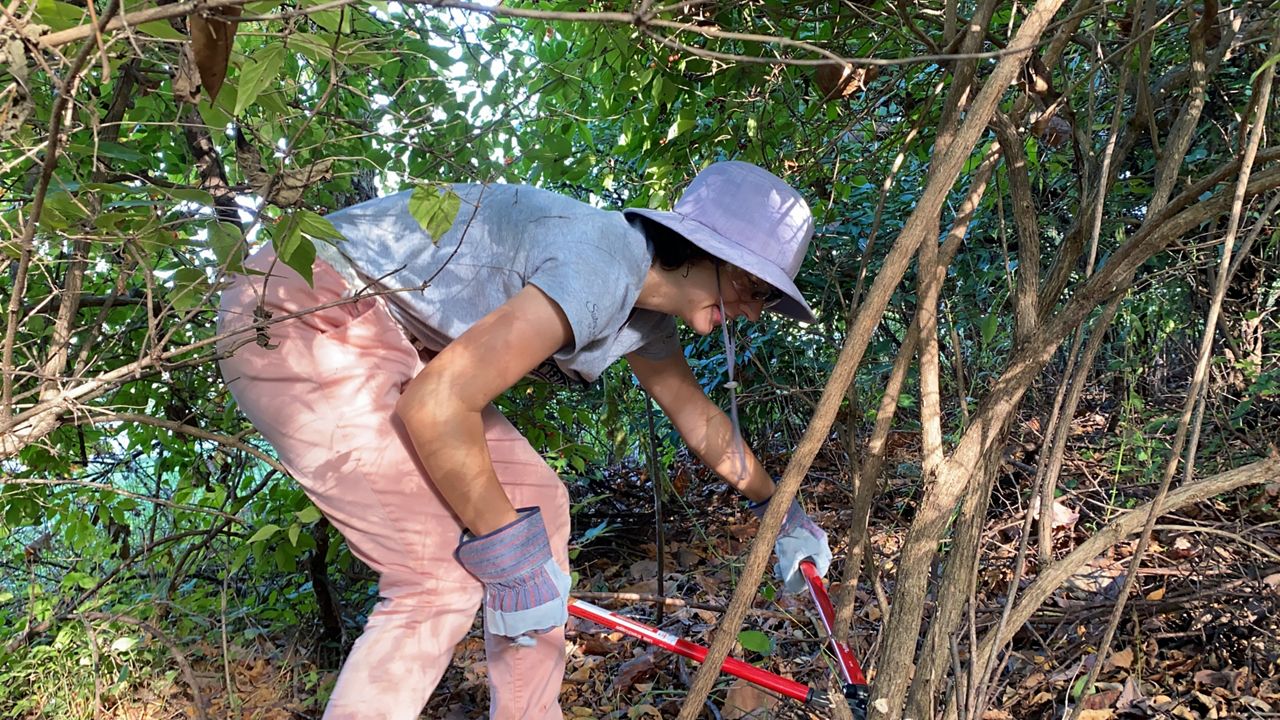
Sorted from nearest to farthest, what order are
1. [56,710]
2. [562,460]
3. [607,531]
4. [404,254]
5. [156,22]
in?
[156,22], [404,254], [56,710], [562,460], [607,531]

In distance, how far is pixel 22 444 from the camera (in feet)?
5.27

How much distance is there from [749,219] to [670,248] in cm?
18

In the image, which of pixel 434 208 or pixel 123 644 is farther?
pixel 123 644

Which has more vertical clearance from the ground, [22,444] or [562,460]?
[22,444]

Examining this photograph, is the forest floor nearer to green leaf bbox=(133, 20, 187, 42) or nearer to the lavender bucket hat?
the lavender bucket hat

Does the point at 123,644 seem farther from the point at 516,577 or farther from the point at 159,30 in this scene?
the point at 159,30

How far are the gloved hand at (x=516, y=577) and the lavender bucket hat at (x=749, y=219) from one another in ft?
2.24

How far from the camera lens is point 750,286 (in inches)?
83.7

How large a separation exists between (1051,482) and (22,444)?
174 centimetres

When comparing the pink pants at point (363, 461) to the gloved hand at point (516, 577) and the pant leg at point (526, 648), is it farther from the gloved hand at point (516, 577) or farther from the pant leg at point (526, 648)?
the pant leg at point (526, 648)

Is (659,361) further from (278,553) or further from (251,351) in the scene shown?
(278,553)

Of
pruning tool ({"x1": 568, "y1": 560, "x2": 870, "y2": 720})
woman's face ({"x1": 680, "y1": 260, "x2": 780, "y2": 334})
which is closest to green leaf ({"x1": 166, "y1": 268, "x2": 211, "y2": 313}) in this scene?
woman's face ({"x1": 680, "y1": 260, "x2": 780, "y2": 334})

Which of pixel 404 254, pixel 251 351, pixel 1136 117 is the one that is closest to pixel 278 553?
pixel 251 351

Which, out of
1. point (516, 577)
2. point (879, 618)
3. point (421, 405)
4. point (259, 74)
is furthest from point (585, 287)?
point (879, 618)
